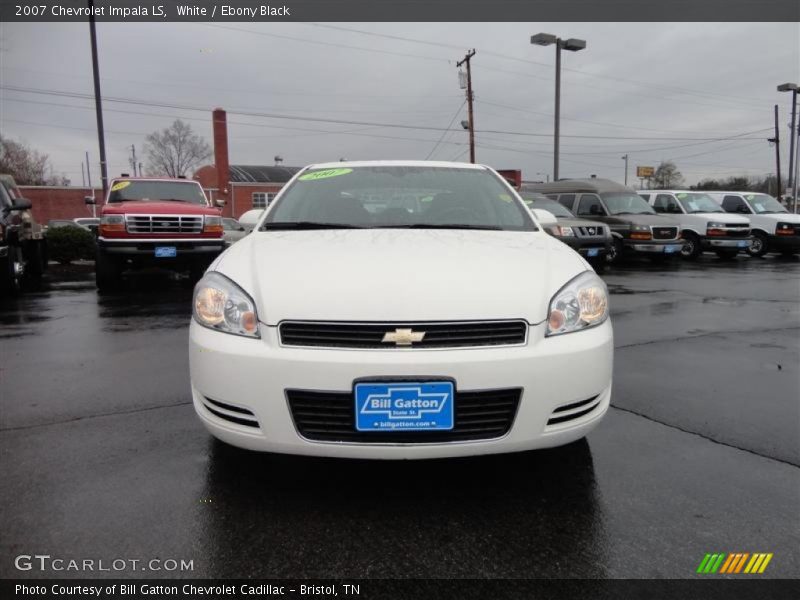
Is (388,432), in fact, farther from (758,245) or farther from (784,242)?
(758,245)

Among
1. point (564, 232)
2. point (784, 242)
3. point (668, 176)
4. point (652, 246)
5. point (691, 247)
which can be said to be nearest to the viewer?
point (564, 232)

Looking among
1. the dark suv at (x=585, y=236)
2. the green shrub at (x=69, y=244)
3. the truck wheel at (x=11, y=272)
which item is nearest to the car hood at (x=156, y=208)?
the truck wheel at (x=11, y=272)

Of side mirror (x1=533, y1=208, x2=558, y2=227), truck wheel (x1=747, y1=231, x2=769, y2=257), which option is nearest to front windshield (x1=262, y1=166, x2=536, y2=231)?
side mirror (x1=533, y1=208, x2=558, y2=227)

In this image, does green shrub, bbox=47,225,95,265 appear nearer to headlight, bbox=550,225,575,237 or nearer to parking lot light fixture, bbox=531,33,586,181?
headlight, bbox=550,225,575,237

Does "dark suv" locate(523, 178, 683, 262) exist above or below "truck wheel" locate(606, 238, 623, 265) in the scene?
above

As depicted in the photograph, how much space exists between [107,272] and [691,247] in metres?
14.3

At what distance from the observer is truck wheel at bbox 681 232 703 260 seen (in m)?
15.4

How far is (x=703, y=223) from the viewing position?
15141 millimetres

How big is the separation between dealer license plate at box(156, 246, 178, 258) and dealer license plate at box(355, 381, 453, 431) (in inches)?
307

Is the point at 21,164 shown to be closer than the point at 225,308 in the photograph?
No

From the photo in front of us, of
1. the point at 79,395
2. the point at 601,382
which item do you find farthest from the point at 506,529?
the point at 79,395

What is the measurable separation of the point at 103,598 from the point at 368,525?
3.07 ft

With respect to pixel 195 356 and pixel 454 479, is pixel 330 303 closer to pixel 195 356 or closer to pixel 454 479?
pixel 195 356

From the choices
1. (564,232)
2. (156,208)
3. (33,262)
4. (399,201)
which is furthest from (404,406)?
(564,232)
